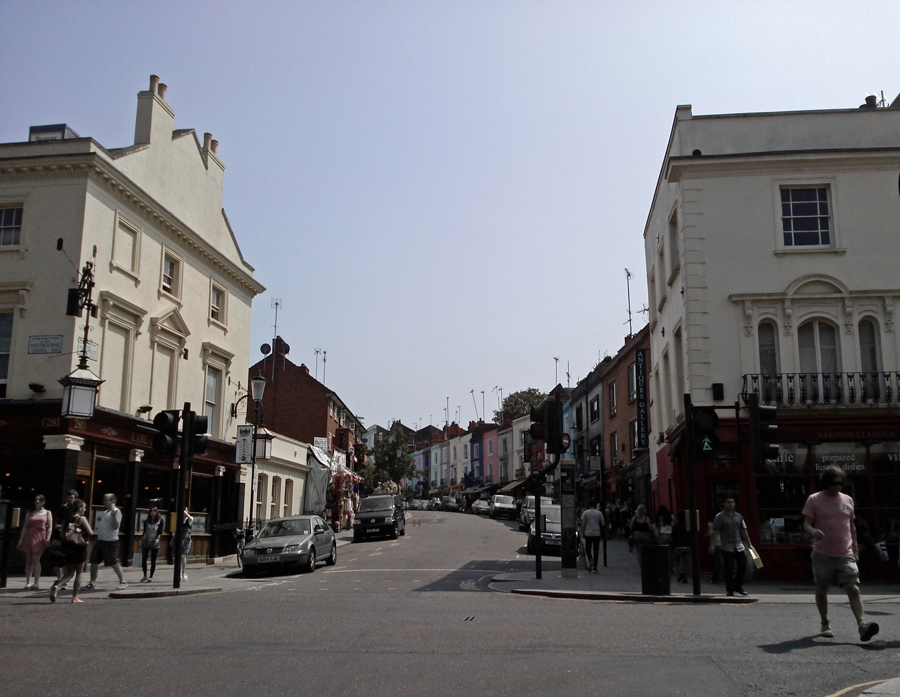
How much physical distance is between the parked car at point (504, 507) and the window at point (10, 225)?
3859cm

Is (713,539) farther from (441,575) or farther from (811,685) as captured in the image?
(811,685)

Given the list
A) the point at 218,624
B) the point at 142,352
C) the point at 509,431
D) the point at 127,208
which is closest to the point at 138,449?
the point at 142,352

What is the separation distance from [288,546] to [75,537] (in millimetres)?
8132

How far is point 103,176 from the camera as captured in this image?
854 inches

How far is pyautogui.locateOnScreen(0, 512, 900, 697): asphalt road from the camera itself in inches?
275

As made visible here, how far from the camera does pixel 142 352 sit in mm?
23422

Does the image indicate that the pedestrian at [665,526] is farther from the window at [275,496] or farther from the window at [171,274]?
the window at [275,496]

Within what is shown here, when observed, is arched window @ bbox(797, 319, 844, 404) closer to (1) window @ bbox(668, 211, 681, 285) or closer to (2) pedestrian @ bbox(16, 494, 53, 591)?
(1) window @ bbox(668, 211, 681, 285)

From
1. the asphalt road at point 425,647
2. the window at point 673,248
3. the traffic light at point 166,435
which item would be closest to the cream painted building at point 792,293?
the window at point 673,248

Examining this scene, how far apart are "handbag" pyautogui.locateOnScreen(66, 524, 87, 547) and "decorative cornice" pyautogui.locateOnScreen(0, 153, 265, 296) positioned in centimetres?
1086

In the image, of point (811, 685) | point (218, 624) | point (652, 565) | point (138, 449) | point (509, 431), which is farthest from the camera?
point (509, 431)

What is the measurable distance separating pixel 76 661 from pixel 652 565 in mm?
9841

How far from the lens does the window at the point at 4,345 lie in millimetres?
20359

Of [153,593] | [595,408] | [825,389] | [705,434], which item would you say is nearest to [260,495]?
[153,593]
